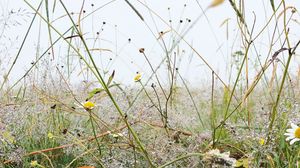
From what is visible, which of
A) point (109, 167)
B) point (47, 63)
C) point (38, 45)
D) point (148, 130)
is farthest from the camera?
point (38, 45)

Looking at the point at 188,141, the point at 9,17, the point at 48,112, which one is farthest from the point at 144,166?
the point at 9,17

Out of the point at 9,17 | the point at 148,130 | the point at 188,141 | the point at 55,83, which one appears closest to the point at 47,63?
the point at 55,83

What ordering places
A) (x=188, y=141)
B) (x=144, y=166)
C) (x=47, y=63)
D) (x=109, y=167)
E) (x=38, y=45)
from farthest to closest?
1. (x=38, y=45)
2. (x=47, y=63)
3. (x=188, y=141)
4. (x=144, y=166)
5. (x=109, y=167)

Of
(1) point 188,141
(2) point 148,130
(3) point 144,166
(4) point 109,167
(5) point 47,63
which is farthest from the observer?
(5) point 47,63

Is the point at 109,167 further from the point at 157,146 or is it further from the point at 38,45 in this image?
the point at 38,45

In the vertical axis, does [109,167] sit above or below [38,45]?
below

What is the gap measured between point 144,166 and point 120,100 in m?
0.49

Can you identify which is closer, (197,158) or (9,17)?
(197,158)

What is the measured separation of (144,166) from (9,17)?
2.84 ft

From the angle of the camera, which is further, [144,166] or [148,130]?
[148,130]

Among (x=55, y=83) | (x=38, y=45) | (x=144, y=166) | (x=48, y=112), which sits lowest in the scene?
(x=144, y=166)

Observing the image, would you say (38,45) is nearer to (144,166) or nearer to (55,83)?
(55,83)

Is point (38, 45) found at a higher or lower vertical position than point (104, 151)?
higher

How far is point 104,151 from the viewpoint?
1.32 metres
